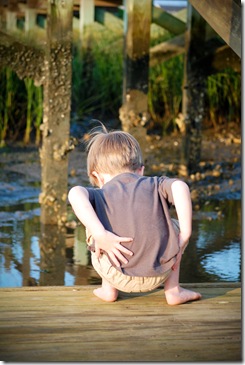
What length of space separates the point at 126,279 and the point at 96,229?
259mm

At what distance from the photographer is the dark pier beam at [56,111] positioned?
6488 millimetres

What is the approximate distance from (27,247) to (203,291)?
2.20 m

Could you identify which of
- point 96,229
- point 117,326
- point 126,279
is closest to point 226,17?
point 96,229

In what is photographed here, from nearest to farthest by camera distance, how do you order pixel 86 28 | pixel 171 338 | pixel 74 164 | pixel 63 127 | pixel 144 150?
1. pixel 171 338
2. pixel 63 127
3. pixel 144 150
4. pixel 74 164
5. pixel 86 28

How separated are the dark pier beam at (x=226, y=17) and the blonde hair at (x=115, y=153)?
0.60 m

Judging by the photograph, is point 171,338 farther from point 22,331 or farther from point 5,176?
point 5,176

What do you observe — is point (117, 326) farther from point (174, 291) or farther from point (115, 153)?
point (115, 153)

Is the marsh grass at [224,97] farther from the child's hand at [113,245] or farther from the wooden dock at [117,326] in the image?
the child's hand at [113,245]

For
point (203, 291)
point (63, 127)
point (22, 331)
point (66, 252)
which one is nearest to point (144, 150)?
point (63, 127)

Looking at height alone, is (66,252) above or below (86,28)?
below

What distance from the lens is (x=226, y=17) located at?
406 centimetres

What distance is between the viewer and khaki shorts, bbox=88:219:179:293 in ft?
12.6

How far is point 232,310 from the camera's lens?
153 inches

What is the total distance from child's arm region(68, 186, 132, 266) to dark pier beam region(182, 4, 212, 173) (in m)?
4.81
